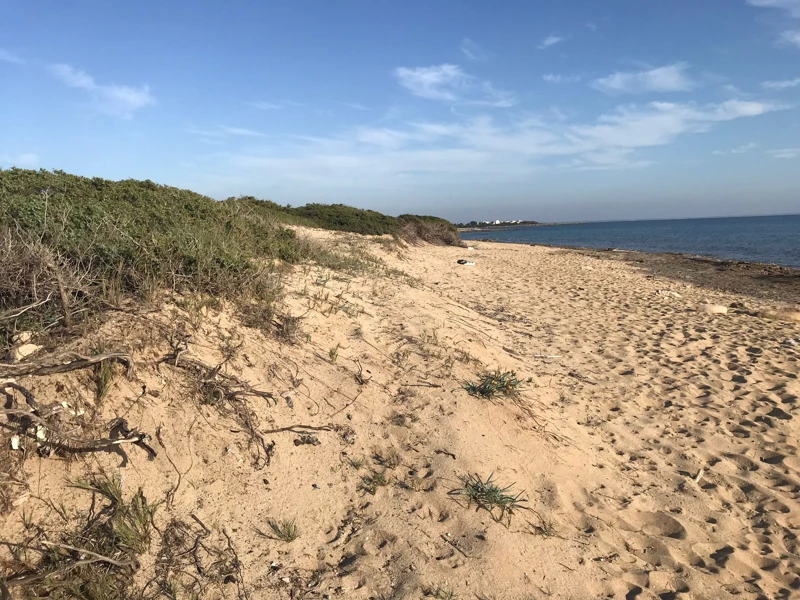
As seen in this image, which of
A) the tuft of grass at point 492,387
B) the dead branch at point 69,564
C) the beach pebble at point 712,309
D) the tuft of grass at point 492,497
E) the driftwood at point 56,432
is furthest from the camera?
the beach pebble at point 712,309

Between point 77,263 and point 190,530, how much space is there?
245 centimetres

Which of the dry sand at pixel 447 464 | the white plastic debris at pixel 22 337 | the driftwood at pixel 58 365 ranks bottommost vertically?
the dry sand at pixel 447 464

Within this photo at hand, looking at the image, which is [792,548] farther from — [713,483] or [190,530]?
[190,530]

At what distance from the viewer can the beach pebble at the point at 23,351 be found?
2962 mm

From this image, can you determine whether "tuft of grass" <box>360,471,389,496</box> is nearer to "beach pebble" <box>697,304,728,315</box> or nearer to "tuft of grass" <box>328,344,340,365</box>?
"tuft of grass" <box>328,344,340,365</box>

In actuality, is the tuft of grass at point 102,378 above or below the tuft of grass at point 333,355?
above

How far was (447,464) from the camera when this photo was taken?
345cm

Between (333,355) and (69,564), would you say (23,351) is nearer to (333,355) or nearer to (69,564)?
(69,564)

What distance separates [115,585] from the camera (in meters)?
2.26

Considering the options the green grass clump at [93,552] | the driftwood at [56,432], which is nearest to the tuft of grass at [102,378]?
the driftwood at [56,432]

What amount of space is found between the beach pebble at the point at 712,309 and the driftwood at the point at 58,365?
10606 millimetres

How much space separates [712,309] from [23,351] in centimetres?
1139

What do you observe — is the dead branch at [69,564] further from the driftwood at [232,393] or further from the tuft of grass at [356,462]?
the tuft of grass at [356,462]

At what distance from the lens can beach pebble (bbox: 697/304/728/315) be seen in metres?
9.77
